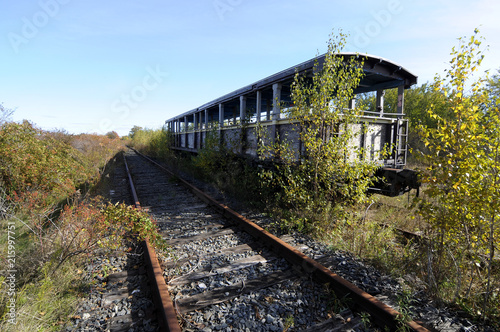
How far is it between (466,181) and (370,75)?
504 centimetres

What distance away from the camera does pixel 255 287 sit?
10.2 ft

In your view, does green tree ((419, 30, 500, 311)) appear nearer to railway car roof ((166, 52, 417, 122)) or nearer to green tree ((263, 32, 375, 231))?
green tree ((263, 32, 375, 231))

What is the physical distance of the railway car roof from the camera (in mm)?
5816

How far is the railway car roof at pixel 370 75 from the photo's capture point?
5816 mm

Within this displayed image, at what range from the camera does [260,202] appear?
6520mm

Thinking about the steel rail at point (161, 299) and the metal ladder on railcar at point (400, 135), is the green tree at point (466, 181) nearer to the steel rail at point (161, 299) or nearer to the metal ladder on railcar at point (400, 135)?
the steel rail at point (161, 299)

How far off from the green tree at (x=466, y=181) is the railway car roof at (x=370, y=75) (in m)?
2.73

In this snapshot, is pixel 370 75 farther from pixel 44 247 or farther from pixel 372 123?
pixel 44 247

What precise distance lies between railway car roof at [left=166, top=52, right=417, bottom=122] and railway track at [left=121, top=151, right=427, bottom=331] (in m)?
3.68
